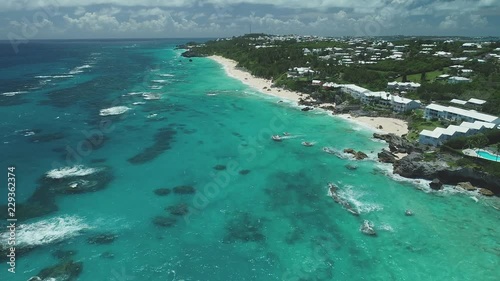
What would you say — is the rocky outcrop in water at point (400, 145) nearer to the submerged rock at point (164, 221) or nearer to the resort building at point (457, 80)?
the submerged rock at point (164, 221)

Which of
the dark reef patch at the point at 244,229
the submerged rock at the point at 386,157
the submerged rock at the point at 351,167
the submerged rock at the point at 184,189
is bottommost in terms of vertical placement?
the dark reef patch at the point at 244,229

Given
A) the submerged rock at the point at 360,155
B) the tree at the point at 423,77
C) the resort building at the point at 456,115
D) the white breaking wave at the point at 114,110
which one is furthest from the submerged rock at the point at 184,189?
the tree at the point at 423,77

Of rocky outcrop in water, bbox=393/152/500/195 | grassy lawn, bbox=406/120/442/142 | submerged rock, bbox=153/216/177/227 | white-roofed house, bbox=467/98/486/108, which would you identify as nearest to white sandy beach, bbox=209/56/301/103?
grassy lawn, bbox=406/120/442/142

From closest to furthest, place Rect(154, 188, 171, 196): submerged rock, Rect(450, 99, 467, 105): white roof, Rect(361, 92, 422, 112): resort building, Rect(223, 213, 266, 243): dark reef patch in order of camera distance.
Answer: Rect(223, 213, 266, 243): dark reef patch, Rect(154, 188, 171, 196): submerged rock, Rect(450, 99, 467, 105): white roof, Rect(361, 92, 422, 112): resort building

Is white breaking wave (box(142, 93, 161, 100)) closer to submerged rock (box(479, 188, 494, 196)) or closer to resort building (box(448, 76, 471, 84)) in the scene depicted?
resort building (box(448, 76, 471, 84))

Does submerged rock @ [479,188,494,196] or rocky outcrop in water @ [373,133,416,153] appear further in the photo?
rocky outcrop in water @ [373,133,416,153]

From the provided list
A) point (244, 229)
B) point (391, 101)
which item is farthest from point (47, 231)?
point (391, 101)

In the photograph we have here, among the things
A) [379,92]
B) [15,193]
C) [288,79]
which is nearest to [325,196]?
[15,193]
